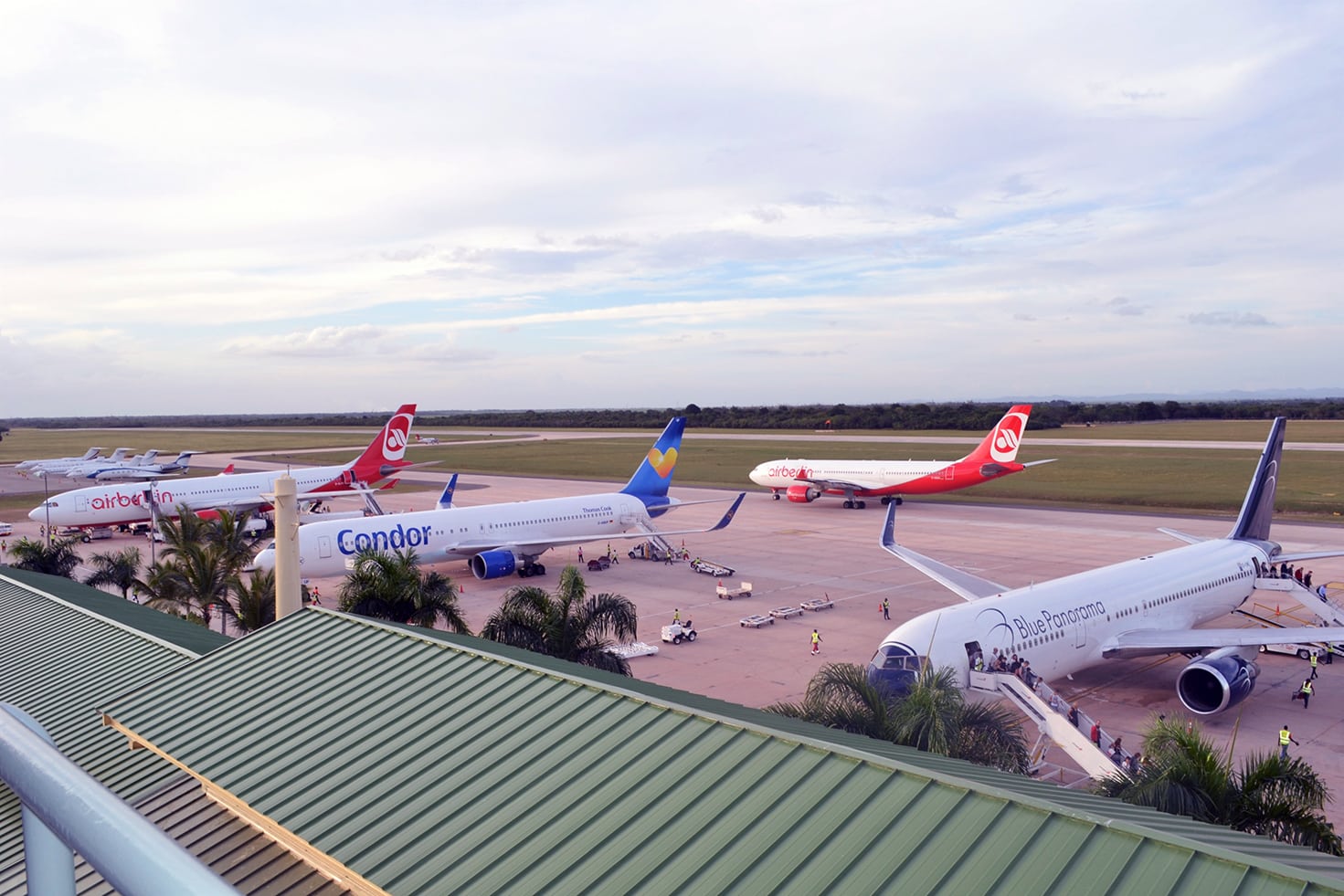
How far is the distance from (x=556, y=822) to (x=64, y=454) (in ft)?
612

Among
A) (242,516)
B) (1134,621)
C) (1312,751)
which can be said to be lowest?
(1312,751)

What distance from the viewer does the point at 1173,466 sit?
95.9m

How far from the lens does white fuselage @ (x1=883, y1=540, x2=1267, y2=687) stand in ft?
78.0

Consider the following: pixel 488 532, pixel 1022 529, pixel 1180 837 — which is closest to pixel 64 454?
pixel 488 532

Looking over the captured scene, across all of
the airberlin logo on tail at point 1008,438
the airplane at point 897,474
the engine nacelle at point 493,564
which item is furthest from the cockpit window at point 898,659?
the airberlin logo on tail at point 1008,438

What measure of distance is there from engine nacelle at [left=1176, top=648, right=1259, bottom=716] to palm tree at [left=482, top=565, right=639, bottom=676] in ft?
49.6

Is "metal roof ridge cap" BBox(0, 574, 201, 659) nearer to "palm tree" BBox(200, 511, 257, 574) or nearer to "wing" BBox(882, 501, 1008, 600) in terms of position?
"palm tree" BBox(200, 511, 257, 574)

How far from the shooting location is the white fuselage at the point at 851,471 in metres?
72.3

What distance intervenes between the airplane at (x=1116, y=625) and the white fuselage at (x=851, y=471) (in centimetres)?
3675

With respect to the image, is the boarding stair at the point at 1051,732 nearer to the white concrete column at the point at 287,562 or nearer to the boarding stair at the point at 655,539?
the white concrete column at the point at 287,562

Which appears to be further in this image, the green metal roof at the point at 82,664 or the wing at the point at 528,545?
the wing at the point at 528,545

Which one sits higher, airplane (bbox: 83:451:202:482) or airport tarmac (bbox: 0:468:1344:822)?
airplane (bbox: 83:451:202:482)

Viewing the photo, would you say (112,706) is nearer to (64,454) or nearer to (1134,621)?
(1134,621)

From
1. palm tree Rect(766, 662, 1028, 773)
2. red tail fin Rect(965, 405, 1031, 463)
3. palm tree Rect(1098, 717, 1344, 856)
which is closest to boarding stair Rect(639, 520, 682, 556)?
red tail fin Rect(965, 405, 1031, 463)
